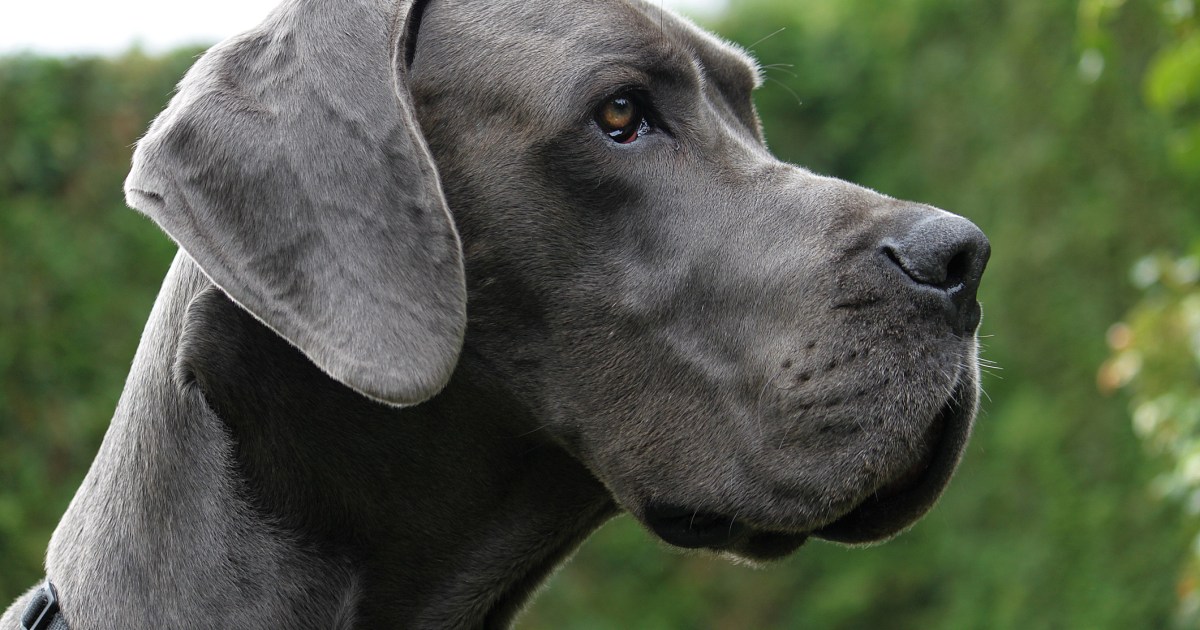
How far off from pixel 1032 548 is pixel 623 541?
2535mm

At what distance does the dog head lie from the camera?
2438 mm

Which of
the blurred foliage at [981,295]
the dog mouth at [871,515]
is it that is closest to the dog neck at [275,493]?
the dog mouth at [871,515]

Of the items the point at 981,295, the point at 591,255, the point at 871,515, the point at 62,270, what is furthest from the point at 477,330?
the point at 981,295

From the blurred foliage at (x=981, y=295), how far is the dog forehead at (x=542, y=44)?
126 inches

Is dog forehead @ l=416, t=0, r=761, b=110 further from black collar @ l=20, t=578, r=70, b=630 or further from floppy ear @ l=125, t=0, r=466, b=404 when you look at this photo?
black collar @ l=20, t=578, r=70, b=630

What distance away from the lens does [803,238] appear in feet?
8.85

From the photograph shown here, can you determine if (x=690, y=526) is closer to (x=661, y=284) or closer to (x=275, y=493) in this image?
(x=661, y=284)

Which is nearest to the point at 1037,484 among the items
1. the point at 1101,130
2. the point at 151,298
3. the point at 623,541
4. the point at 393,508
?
the point at 1101,130

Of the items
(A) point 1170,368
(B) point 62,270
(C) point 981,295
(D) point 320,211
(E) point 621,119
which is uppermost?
(D) point 320,211

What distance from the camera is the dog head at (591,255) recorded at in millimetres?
2438

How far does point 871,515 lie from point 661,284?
0.70 meters

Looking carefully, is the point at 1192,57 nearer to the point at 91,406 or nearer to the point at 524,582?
the point at 524,582

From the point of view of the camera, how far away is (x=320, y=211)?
2.44m

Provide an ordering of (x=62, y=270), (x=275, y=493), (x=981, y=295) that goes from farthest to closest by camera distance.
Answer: (x=981, y=295) < (x=62, y=270) < (x=275, y=493)
